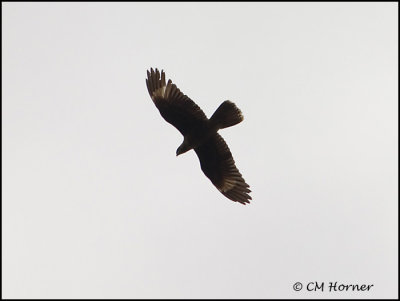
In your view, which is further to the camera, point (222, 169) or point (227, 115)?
point (222, 169)

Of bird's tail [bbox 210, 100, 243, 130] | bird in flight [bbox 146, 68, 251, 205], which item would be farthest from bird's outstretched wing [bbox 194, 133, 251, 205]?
bird's tail [bbox 210, 100, 243, 130]

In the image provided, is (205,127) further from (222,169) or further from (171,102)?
(222,169)

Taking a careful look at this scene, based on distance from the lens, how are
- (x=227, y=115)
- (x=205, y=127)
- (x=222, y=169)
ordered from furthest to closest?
(x=222, y=169) → (x=205, y=127) → (x=227, y=115)

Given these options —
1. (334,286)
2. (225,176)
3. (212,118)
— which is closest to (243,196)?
(225,176)

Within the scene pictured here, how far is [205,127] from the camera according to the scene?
18.0 meters

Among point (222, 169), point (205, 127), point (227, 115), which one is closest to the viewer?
point (227, 115)

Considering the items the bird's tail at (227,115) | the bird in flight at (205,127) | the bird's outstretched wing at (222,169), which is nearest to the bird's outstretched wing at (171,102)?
the bird in flight at (205,127)

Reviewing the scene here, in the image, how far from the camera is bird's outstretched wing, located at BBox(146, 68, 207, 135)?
1808 cm

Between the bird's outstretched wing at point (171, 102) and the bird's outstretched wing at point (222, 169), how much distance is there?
596 millimetres

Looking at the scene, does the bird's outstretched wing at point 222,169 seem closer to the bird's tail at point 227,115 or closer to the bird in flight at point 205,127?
the bird in flight at point 205,127

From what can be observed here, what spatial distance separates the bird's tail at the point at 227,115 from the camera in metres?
17.8

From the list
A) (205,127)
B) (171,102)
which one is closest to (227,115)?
(205,127)

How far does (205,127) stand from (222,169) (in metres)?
1.16

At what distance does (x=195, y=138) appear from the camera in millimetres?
18250
